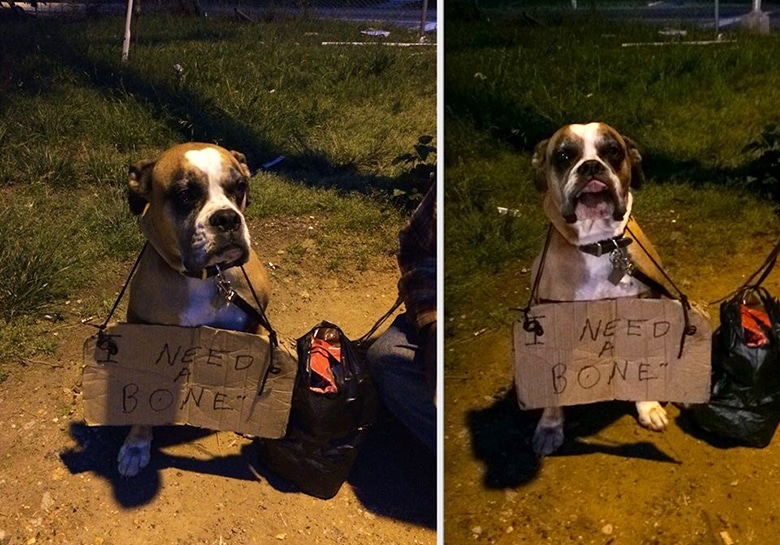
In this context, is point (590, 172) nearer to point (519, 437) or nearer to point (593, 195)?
point (593, 195)

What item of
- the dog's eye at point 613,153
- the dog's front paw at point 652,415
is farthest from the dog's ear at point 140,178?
the dog's front paw at point 652,415

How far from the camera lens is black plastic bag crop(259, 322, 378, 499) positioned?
1.43 m

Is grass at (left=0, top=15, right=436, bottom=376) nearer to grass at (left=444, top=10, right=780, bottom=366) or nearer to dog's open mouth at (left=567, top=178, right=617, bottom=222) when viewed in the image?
grass at (left=444, top=10, right=780, bottom=366)

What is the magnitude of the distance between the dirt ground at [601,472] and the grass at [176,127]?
1.02 ft

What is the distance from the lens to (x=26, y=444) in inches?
51.9

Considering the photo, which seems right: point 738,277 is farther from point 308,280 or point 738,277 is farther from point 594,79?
point 308,280

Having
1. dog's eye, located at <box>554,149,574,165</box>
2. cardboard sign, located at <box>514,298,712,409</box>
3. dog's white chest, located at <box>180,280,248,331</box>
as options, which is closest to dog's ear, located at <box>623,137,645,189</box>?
dog's eye, located at <box>554,149,574,165</box>

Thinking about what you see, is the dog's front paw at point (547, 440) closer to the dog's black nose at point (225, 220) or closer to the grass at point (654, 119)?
the grass at point (654, 119)

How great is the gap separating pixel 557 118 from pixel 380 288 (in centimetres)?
45

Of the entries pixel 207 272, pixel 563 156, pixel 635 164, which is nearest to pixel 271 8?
pixel 207 272

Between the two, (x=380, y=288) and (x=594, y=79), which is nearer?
(x=594, y=79)

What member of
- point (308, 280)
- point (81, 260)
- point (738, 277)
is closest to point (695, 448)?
point (738, 277)

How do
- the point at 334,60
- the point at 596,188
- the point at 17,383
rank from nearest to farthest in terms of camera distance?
the point at 596,188
the point at 17,383
the point at 334,60

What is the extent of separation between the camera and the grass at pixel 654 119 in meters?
1.29
